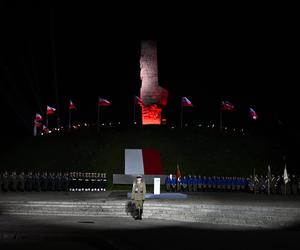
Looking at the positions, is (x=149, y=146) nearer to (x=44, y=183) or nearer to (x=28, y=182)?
(x=44, y=183)

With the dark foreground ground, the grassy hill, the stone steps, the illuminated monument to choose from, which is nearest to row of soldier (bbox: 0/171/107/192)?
the grassy hill

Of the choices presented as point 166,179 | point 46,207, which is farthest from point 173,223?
point 166,179

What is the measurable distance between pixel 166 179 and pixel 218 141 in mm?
13038

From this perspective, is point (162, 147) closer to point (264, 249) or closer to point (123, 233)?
point (123, 233)

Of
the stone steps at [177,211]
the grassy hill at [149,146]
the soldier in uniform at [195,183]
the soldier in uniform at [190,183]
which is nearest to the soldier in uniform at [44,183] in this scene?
the grassy hill at [149,146]

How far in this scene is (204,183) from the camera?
115ft

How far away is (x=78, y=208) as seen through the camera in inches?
934

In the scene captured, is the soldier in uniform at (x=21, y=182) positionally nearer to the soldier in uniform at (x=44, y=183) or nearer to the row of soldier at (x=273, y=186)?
the soldier in uniform at (x=44, y=183)

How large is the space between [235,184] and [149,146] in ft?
Result: 36.9

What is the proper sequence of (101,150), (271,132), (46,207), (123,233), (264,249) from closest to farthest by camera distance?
(264,249), (123,233), (46,207), (101,150), (271,132)

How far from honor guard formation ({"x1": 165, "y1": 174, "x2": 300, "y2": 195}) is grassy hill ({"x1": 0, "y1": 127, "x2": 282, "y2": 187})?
4.40 metres

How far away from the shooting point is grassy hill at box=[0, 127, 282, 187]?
40.8m

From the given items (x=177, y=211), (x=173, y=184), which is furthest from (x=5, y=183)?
(x=177, y=211)

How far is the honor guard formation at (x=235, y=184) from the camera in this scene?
33.9 m
